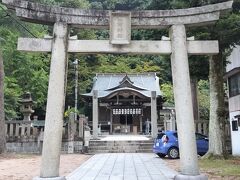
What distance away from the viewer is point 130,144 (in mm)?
22391

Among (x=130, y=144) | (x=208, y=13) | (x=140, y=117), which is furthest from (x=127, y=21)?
(x=140, y=117)

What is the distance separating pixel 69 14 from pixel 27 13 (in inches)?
45.0

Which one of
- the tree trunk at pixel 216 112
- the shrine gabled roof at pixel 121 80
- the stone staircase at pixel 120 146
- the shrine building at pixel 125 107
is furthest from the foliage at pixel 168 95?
the tree trunk at pixel 216 112

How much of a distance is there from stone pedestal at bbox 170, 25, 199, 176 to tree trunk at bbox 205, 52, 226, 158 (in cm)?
624

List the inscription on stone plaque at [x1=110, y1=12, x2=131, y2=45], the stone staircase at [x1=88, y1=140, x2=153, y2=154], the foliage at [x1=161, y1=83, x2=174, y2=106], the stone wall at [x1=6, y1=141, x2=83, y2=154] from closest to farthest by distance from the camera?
1. the inscription on stone plaque at [x1=110, y1=12, x2=131, y2=45]
2. the stone wall at [x1=6, y1=141, x2=83, y2=154]
3. the stone staircase at [x1=88, y1=140, x2=153, y2=154]
4. the foliage at [x1=161, y1=83, x2=174, y2=106]

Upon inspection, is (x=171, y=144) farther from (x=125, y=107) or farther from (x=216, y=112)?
(x=125, y=107)

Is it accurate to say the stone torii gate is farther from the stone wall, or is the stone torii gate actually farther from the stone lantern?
the stone lantern

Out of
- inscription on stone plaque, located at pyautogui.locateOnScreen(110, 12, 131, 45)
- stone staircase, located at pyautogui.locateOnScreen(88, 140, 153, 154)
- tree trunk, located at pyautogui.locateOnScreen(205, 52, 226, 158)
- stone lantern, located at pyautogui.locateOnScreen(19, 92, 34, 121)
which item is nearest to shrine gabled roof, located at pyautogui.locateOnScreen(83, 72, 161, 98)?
stone lantern, located at pyautogui.locateOnScreen(19, 92, 34, 121)

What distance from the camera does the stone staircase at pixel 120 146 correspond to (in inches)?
855

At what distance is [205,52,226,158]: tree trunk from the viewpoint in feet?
48.4

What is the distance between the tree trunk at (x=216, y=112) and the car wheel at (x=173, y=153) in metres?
2.32

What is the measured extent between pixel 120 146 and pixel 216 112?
29.5 ft

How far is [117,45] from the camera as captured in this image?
9141mm

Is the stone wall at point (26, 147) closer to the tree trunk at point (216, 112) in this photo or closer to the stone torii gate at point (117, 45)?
the tree trunk at point (216, 112)
